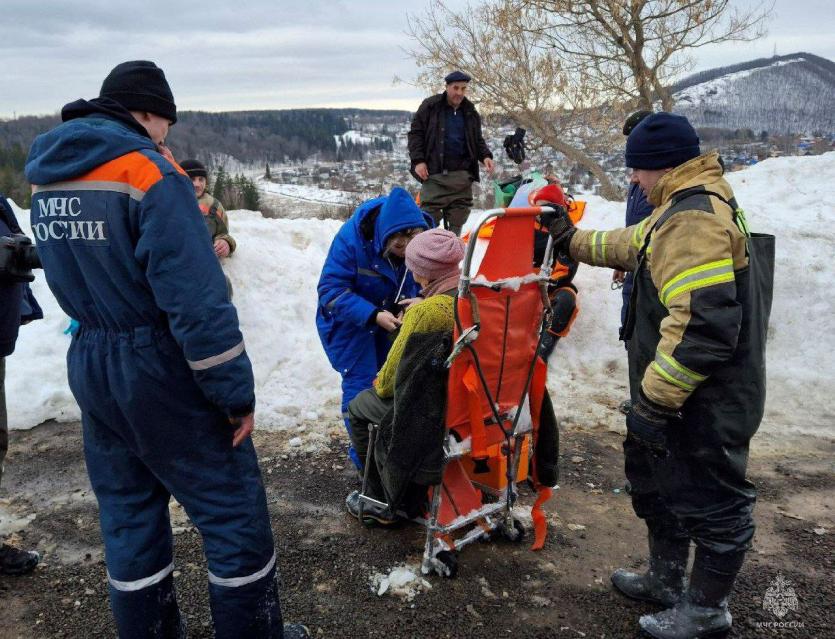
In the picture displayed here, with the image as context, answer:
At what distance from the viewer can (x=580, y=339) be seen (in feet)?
22.4

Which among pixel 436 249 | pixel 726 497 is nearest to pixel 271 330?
pixel 436 249

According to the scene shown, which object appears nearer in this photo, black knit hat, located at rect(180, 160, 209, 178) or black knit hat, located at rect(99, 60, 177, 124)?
black knit hat, located at rect(99, 60, 177, 124)

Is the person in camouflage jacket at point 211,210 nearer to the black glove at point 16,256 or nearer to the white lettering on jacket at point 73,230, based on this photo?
the black glove at point 16,256

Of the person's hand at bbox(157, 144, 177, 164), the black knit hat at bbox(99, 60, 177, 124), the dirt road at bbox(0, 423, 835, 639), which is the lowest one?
the dirt road at bbox(0, 423, 835, 639)

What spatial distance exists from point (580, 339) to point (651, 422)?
4379mm

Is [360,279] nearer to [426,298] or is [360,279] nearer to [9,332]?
[426,298]

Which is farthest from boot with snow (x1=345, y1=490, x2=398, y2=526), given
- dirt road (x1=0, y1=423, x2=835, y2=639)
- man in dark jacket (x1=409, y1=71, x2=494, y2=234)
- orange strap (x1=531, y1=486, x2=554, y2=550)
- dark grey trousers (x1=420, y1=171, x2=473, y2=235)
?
man in dark jacket (x1=409, y1=71, x2=494, y2=234)

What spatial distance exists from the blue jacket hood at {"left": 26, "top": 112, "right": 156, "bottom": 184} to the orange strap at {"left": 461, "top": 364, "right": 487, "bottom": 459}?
167 cm

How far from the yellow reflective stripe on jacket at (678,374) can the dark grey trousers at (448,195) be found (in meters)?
4.97

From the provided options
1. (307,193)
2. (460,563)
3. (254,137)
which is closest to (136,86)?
(460,563)

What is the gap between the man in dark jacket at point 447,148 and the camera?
23.2 ft

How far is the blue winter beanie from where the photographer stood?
8.57 feet

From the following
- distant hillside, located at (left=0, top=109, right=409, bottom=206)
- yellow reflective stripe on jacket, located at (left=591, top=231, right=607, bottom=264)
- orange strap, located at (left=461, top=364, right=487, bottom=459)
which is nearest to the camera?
orange strap, located at (left=461, top=364, right=487, bottom=459)

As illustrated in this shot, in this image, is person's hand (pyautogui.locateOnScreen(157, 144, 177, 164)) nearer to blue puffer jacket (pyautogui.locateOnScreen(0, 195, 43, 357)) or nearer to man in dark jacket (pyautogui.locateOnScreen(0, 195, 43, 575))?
man in dark jacket (pyautogui.locateOnScreen(0, 195, 43, 575))
